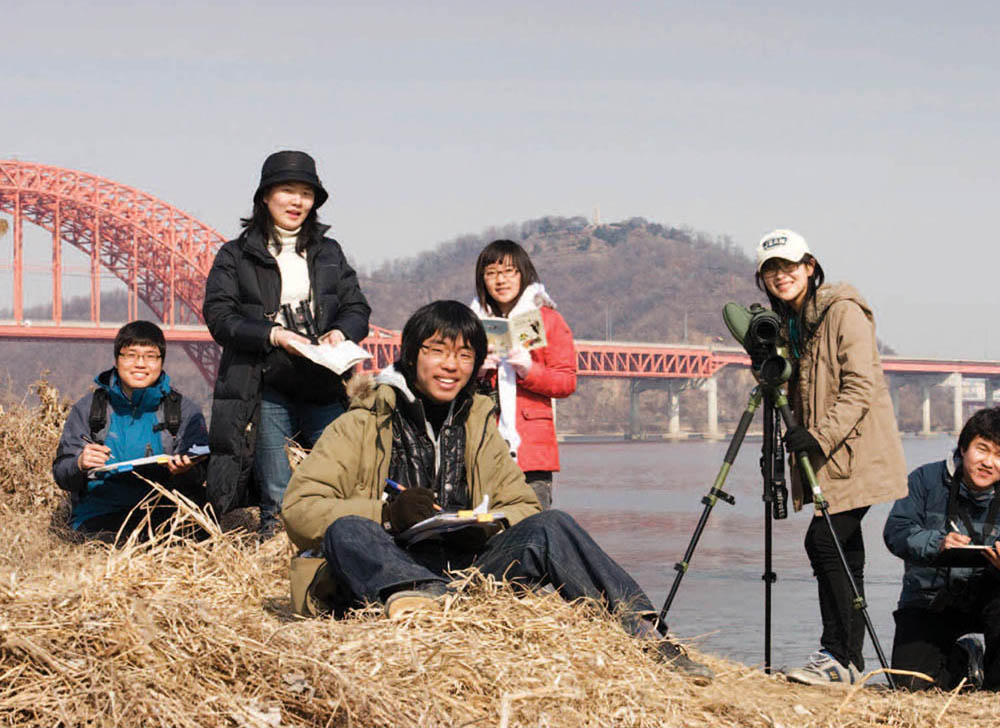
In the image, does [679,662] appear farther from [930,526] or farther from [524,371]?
[524,371]

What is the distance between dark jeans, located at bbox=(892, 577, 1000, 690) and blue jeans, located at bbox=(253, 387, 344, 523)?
7.31 feet

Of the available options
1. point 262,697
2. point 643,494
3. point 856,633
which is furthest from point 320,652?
point 643,494

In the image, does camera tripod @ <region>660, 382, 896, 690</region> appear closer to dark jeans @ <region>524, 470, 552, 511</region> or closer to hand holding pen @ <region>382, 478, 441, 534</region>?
dark jeans @ <region>524, 470, 552, 511</region>

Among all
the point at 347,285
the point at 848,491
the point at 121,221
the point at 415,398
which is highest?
the point at 121,221

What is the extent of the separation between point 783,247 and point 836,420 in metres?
0.59

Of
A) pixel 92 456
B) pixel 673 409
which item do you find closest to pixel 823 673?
pixel 92 456

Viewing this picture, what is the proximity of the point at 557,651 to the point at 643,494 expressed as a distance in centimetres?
1346

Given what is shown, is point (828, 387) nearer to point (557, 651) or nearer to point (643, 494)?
point (557, 651)

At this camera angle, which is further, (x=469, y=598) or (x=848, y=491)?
(x=848, y=491)

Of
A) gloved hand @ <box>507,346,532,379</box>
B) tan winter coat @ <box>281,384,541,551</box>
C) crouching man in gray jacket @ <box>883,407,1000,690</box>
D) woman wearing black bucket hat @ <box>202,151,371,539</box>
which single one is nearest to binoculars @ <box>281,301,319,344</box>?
woman wearing black bucket hat @ <box>202,151,371,539</box>

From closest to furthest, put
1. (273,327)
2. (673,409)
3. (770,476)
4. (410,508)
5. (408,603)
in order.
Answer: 1. (408,603)
2. (410,508)
3. (770,476)
4. (273,327)
5. (673,409)

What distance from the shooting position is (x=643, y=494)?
16.2m

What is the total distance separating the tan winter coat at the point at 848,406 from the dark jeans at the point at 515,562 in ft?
3.58

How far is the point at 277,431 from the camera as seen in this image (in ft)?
15.8
